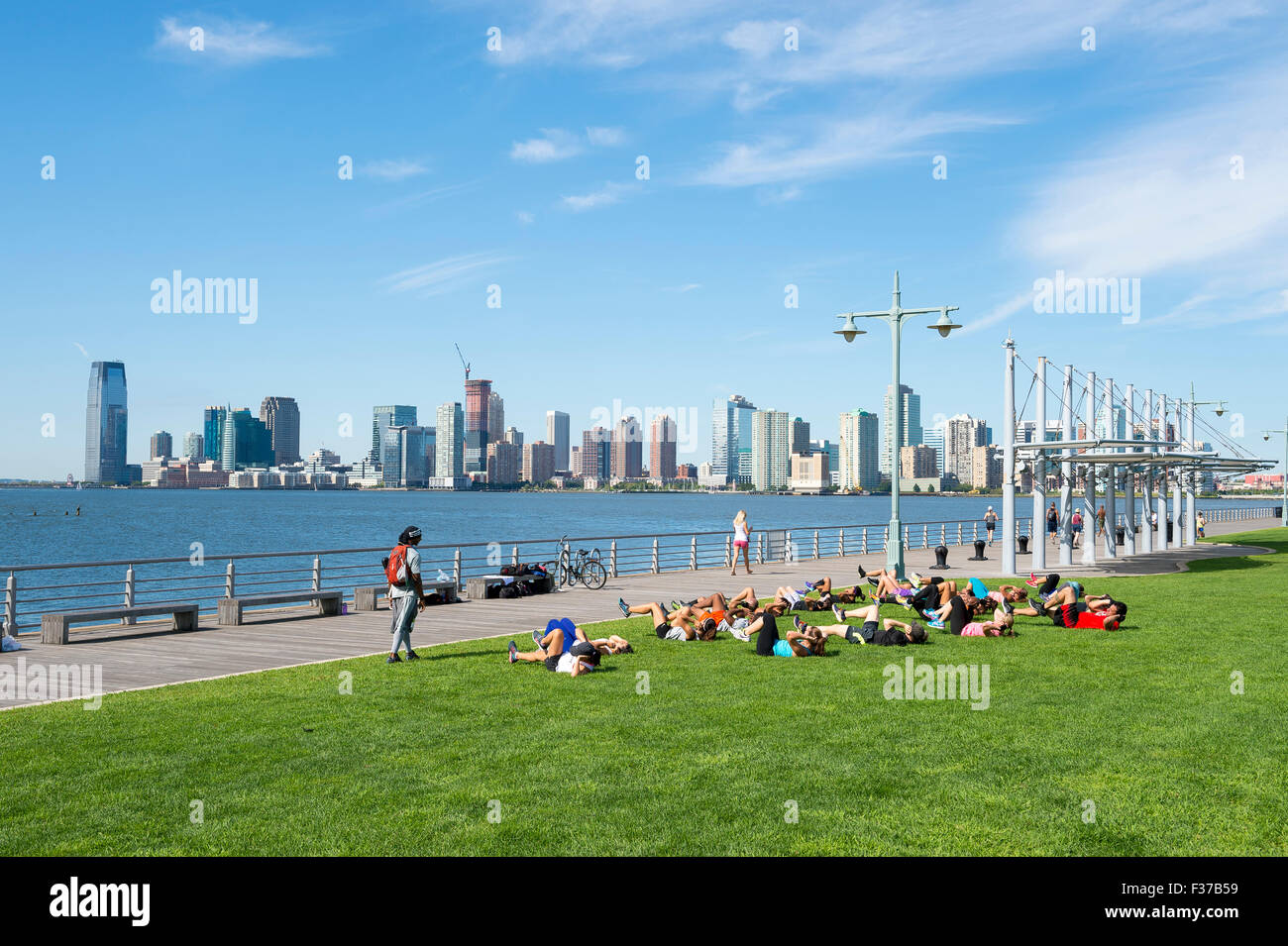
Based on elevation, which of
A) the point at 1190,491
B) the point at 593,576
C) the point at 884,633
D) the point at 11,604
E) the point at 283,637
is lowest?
the point at 283,637

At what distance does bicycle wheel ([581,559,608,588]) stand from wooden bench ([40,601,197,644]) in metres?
10.4

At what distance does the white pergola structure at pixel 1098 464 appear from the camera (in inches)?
1142

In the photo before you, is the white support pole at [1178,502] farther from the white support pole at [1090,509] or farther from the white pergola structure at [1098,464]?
the white support pole at [1090,509]

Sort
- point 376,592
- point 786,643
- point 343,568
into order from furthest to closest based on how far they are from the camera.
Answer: point 343,568 < point 376,592 < point 786,643

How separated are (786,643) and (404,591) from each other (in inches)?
199

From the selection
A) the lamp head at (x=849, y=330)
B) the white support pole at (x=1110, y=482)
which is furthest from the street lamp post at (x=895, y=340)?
the white support pole at (x=1110, y=482)

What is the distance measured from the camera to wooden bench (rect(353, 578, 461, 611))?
65.3 feet

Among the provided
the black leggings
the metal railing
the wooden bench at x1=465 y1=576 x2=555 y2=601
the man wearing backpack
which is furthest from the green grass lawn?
the wooden bench at x1=465 y1=576 x2=555 y2=601

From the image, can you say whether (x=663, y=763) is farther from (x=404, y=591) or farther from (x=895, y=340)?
(x=895, y=340)

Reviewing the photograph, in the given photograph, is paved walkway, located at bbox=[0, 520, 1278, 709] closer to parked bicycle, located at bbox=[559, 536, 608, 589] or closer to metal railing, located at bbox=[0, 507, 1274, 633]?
parked bicycle, located at bbox=[559, 536, 608, 589]

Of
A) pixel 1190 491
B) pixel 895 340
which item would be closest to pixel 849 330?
pixel 895 340

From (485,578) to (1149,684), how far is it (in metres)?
14.7

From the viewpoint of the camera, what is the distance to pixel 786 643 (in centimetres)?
1340
